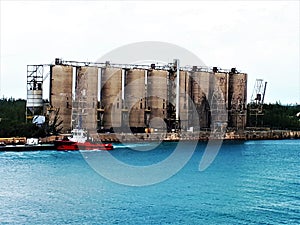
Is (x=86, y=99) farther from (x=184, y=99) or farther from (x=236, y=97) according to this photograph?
(x=236, y=97)

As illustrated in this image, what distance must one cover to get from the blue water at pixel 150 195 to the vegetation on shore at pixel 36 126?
1227cm

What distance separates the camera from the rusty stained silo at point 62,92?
50.0 metres

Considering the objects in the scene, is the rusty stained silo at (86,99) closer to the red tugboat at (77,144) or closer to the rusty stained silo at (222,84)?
the red tugboat at (77,144)

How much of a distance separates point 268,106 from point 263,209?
72317 millimetres

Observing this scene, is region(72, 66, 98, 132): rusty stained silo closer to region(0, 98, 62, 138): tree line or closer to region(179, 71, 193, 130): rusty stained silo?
region(0, 98, 62, 138): tree line

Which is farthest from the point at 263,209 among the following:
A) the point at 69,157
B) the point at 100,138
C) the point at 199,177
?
the point at 100,138

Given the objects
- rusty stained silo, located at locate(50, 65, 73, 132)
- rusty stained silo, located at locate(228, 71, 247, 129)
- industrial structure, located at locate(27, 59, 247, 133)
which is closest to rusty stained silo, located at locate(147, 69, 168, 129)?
industrial structure, located at locate(27, 59, 247, 133)

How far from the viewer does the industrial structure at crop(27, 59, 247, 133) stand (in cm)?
5084

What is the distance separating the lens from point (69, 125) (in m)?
51.0

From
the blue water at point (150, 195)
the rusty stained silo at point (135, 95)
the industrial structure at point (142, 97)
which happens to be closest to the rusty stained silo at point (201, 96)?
the industrial structure at point (142, 97)

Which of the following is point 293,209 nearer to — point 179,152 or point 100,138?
point 179,152

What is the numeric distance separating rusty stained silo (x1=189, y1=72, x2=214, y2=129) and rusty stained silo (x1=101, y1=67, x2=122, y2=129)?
9067 mm

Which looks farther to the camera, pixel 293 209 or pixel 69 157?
pixel 69 157

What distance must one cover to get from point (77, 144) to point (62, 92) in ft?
23.5
